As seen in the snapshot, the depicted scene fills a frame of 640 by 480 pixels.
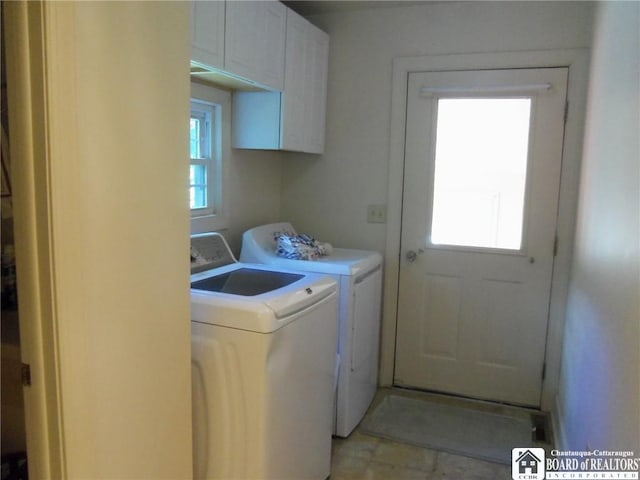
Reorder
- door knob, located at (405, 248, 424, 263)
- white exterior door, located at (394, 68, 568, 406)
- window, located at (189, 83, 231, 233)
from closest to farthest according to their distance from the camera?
window, located at (189, 83, 231, 233)
white exterior door, located at (394, 68, 568, 406)
door knob, located at (405, 248, 424, 263)

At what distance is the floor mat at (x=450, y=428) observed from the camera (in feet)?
8.45

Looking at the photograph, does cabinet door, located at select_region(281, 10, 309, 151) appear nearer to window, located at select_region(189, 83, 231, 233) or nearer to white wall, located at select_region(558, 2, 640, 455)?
window, located at select_region(189, 83, 231, 233)

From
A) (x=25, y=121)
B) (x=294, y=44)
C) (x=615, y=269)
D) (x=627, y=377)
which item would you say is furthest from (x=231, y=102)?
(x=627, y=377)

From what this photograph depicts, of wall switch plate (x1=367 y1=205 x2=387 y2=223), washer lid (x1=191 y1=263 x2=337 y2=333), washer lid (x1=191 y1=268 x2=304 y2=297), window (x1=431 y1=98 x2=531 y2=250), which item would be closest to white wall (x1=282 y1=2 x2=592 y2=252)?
wall switch plate (x1=367 y1=205 x2=387 y2=223)

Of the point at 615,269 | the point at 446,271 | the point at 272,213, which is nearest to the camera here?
the point at 615,269

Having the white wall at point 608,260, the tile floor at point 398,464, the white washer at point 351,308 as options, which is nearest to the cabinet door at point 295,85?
the white washer at point 351,308

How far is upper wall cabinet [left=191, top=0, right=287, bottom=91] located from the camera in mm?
2016

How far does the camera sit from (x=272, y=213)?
10.9 feet

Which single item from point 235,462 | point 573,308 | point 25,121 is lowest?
point 235,462

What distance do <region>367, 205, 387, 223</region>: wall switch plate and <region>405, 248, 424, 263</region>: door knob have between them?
0.25 m

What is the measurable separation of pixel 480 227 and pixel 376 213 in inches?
24.5

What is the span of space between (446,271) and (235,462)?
1786mm

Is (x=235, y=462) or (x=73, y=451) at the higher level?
(x=73, y=451)

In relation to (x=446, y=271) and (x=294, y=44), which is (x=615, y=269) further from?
(x=294, y=44)
